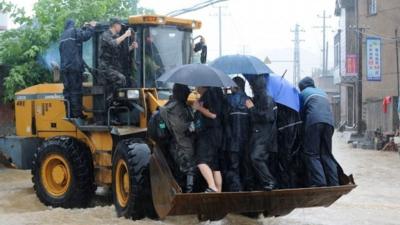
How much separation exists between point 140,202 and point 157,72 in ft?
7.43

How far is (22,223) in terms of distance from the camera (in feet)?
29.5

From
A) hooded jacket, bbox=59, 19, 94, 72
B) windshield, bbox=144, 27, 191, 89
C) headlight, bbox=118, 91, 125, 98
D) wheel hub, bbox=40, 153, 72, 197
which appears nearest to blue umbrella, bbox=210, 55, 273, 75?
windshield, bbox=144, 27, 191, 89

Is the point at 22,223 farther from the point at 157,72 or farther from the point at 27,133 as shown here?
the point at 27,133

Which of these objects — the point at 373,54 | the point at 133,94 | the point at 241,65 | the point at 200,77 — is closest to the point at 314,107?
the point at 241,65

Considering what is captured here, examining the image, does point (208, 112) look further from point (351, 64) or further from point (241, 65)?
point (351, 64)

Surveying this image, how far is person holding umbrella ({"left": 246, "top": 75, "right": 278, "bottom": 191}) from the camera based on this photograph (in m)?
8.21

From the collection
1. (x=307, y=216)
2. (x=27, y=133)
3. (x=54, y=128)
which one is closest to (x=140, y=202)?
(x=307, y=216)

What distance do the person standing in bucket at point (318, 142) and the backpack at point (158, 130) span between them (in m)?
1.85

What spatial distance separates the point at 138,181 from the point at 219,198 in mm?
1541

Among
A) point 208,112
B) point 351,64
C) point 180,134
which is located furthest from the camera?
point 351,64

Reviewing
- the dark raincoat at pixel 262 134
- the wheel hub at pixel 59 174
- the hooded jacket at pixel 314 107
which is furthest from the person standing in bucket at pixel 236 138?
the wheel hub at pixel 59 174

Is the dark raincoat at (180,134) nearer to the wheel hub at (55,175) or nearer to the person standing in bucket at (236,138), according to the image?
the person standing in bucket at (236,138)

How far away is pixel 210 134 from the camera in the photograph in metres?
8.12

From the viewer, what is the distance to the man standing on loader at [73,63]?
10734 millimetres
